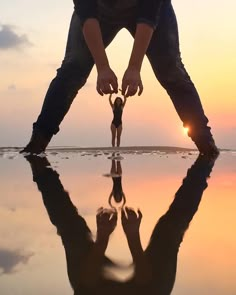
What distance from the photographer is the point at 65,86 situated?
423 cm

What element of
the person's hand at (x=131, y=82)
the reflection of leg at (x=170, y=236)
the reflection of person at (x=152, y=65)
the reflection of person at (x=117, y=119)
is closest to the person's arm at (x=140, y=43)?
the person's hand at (x=131, y=82)

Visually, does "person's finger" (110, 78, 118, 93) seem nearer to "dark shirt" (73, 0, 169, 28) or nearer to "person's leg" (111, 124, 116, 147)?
"dark shirt" (73, 0, 169, 28)

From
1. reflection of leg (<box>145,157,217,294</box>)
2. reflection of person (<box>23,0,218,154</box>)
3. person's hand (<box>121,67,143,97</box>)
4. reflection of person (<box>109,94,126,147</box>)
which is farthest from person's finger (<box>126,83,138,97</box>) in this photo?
reflection of person (<box>109,94,126,147</box>)

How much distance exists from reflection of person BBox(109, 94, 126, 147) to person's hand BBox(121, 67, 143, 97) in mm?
7622

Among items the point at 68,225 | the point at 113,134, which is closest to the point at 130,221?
the point at 68,225

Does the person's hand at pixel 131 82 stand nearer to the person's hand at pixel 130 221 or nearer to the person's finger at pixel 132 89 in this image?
the person's finger at pixel 132 89

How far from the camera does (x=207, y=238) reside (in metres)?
1.03

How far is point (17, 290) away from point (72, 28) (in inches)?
150

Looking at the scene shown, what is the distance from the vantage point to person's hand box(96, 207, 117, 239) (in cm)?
110

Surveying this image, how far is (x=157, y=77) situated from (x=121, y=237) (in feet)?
11.2

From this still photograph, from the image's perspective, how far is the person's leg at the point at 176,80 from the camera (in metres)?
4.14

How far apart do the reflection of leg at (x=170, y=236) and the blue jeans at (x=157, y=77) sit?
7.88 ft

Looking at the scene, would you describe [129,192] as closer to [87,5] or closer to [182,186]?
[182,186]

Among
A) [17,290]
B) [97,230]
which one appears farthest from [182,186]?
[17,290]
